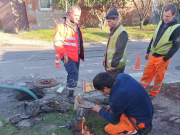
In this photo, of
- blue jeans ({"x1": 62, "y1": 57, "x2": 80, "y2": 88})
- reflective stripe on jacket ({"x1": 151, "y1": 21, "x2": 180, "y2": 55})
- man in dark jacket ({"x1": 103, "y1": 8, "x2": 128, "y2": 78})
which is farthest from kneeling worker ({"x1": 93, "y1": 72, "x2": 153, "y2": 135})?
reflective stripe on jacket ({"x1": 151, "y1": 21, "x2": 180, "y2": 55})

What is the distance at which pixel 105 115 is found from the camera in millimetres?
2598

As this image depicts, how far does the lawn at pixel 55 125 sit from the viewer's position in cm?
287

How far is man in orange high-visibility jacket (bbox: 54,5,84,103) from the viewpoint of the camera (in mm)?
3453

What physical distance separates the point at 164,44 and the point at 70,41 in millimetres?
2069

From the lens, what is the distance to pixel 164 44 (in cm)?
375

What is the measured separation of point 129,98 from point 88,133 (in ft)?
3.89

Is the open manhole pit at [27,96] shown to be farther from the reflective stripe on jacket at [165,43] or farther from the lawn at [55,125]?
the reflective stripe on jacket at [165,43]

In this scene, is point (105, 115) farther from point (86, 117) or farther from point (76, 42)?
point (76, 42)

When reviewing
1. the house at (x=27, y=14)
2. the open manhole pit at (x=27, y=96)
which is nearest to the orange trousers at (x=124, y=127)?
the open manhole pit at (x=27, y=96)

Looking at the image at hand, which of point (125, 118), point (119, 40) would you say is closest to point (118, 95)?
point (125, 118)

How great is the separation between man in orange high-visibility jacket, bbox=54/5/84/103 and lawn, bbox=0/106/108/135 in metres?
0.64

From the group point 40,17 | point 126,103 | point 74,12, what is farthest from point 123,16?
point 126,103

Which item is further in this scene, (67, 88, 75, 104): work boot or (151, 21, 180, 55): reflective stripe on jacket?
(67, 88, 75, 104): work boot

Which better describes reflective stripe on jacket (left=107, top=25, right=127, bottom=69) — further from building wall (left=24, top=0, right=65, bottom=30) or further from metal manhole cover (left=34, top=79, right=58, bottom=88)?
building wall (left=24, top=0, right=65, bottom=30)
